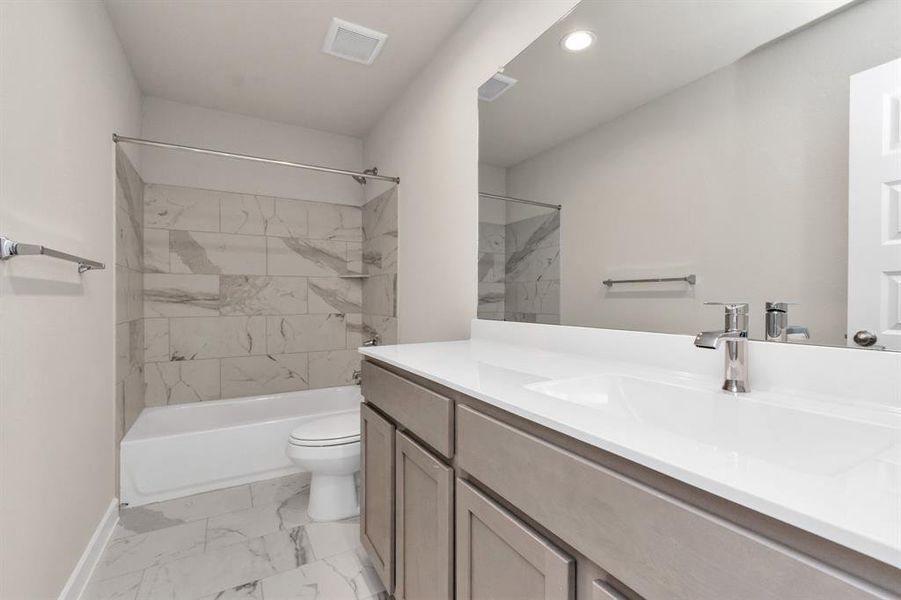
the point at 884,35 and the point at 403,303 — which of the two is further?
the point at 403,303

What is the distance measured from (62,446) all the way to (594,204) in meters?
1.96

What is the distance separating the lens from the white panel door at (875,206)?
75 centimetres

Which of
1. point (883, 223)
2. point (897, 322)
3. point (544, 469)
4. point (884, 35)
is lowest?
point (544, 469)

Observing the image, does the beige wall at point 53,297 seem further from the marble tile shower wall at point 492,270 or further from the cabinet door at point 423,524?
the marble tile shower wall at point 492,270

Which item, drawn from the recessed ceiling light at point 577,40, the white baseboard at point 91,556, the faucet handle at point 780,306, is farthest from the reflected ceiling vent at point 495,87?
the white baseboard at point 91,556

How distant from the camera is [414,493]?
1.15 metres

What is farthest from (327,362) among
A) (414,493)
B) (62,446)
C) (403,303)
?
(414,493)

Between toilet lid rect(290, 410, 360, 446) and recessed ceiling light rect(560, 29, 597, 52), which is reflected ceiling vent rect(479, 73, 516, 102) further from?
toilet lid rect(290, 410, 360, 446)

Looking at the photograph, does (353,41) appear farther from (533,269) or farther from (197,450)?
(197,450)

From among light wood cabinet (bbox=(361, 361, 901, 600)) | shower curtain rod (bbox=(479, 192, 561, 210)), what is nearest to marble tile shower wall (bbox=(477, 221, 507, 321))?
shower curtain rod (bbox=(479, 192, 561, 210))

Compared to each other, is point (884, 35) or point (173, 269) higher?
point (884, 35)

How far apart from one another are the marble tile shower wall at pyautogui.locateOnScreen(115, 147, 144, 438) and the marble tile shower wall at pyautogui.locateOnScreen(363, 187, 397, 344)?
4.84 ft

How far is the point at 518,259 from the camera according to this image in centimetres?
172

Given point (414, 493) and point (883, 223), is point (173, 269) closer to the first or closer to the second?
point (414, 493)
